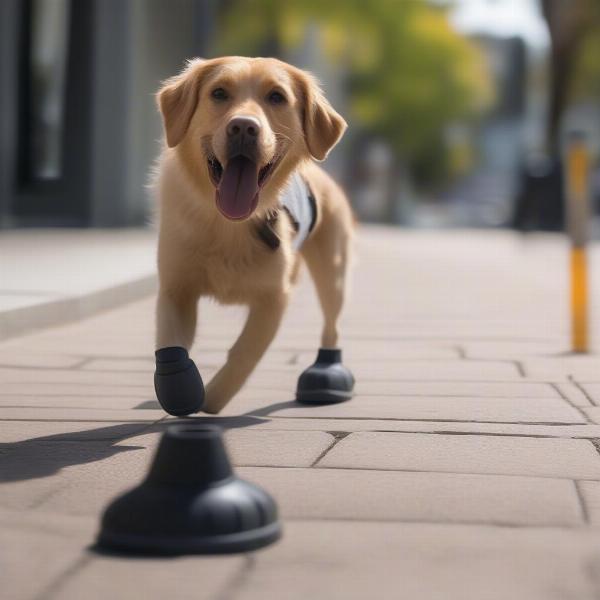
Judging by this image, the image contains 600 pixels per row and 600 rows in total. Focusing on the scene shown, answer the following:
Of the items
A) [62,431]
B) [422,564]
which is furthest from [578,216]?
[422,564]

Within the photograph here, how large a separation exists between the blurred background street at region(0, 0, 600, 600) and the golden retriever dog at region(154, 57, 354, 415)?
27cm

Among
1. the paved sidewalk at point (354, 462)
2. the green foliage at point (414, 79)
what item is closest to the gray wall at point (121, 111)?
the paved sidewalk at point (354, 462)

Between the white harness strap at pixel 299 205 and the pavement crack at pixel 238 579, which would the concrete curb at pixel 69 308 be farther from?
the pavement crack at pixel 238 579

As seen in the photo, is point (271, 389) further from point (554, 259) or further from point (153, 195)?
point (554, 259)

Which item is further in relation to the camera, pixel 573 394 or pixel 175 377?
pixel 573 394

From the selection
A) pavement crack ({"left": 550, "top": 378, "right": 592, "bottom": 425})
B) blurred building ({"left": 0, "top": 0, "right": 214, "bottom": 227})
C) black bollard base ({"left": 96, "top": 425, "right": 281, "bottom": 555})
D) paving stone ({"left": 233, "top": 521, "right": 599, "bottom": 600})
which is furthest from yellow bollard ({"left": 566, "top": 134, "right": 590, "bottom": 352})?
blurred building ({"left": 0, "top": 0, "right": 214, "bottom": 227})

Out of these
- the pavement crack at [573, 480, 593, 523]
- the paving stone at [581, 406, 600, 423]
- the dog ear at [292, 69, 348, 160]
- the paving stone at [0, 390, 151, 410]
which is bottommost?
the pavement crack at [573, 480, 593, 523]

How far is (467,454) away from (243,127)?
1.30 meters

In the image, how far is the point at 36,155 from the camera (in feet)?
61.9

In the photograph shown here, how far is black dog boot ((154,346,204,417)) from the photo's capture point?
4621 mm

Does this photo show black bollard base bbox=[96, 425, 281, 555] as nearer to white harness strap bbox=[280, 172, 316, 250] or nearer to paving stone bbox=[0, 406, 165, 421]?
paving stone bbox=[0, 406, 165, 421]

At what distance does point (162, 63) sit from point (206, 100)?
1730 centimetres

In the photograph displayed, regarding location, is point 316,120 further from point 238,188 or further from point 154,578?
point 154,578

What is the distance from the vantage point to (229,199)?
4797mm
